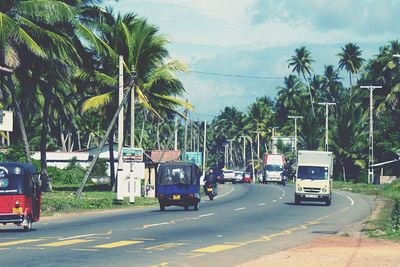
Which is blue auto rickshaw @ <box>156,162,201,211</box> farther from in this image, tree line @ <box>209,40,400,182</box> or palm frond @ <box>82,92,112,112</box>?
tree line @ <box>209,40,400,182</box>

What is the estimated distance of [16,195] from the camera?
2588 cm

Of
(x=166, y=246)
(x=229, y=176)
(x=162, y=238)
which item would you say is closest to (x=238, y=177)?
(x=229, y=176)

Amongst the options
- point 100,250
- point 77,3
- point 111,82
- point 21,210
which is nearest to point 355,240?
point 100,250

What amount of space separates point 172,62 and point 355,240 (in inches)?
1290

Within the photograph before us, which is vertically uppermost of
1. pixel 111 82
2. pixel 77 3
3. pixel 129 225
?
pixel 77 3

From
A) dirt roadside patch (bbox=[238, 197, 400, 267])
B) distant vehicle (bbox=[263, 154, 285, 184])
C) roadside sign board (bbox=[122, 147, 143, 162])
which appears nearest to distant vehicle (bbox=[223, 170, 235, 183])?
distant vehicle (bbox=[263, 154, 285, 184])

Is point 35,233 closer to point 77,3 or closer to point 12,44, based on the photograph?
point 12,44

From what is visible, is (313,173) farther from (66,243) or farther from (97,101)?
(66,243)

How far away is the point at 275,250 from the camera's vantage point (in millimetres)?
21297

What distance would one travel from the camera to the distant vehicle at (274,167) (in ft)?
324

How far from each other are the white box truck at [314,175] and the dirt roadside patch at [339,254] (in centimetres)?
2521

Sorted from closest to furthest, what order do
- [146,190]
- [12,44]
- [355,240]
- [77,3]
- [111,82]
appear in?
[355,240], [12,44], [77,3], [111,82], [146,190]

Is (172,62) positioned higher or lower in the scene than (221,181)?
higher

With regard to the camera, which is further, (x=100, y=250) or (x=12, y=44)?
(x=12, y=44)
